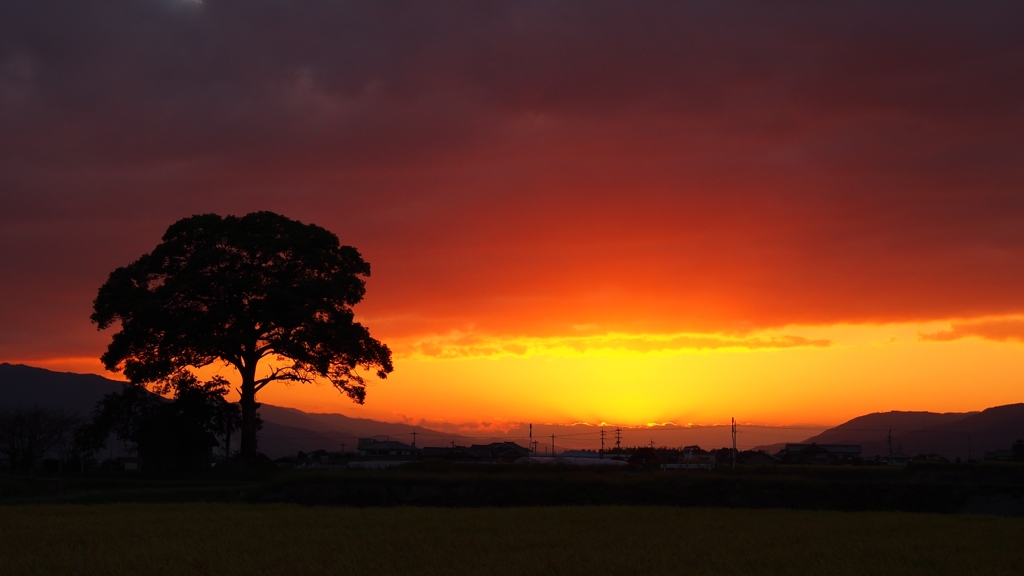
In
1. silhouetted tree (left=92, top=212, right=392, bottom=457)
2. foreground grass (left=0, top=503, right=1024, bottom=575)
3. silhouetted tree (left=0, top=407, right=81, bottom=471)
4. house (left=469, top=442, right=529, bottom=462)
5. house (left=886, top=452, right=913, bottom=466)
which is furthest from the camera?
house (left=469, top=442, right=529, bottom=462)

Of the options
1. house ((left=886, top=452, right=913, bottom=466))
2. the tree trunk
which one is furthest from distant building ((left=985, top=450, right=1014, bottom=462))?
the tree trunk

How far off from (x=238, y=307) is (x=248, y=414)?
6072mm

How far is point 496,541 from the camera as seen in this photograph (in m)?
23.2

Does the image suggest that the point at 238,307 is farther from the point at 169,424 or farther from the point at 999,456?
the point at 999,456

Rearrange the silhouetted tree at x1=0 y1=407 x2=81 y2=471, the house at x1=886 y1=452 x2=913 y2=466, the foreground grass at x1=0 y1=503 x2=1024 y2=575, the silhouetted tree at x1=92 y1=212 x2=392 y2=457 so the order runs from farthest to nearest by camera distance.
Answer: the house at x1=886 y1=452 x2=913 y2=466 → the silhouetted tree at x1=0 y1=407 x2=81 y2=471 → the silhouetted tree at x1=92 y1=212 x2=392 y2=457 → the foreground grass at x1=0 y1=503 x2=1024 y2=575

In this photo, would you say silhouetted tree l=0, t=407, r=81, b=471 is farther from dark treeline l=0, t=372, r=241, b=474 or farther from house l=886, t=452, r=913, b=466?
house l=886, t=452, r=913, b=466

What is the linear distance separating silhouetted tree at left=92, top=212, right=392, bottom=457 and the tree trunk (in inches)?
2.2

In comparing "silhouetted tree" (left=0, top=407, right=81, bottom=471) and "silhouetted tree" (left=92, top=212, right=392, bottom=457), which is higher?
"silhouetted tree" (left=92, top=212, right=392, bottom=457)

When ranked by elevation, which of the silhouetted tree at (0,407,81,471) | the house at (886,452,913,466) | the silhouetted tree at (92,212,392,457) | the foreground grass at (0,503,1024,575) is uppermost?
the silhouetted tree at (92,212,392,457)

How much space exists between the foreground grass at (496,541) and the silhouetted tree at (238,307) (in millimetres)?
15686

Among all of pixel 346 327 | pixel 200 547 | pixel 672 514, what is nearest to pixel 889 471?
pixel 672 514

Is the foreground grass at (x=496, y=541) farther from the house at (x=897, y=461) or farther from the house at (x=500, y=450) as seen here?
the house at (x=500, y=450)

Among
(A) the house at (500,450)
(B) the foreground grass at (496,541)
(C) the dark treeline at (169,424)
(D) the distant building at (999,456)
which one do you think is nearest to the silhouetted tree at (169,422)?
(C) the dark treeline at (169,424)

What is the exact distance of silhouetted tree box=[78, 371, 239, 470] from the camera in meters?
48.8
